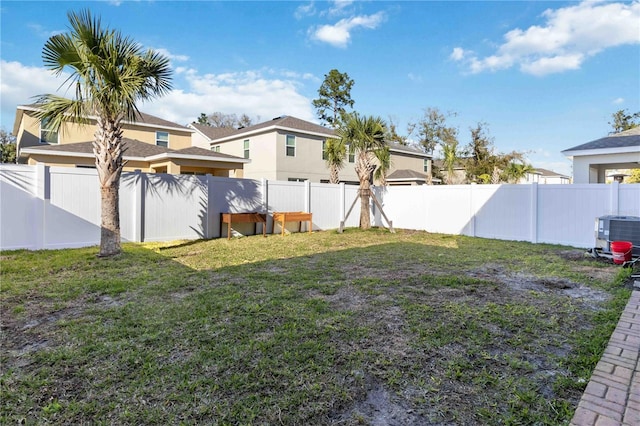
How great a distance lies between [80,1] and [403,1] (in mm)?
9298

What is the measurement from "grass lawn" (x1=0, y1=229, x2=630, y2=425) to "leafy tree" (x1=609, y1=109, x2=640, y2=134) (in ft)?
113

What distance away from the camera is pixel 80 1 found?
684 cm

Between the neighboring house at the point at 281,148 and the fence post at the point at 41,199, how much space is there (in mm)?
10950

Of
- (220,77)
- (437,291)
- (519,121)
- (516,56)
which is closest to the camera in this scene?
(437,291)

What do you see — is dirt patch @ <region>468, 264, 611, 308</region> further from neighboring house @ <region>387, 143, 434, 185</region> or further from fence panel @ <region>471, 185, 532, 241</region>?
neighboring house @ <region>387, 143, 434, 185</region>

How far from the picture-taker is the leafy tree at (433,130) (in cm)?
3334

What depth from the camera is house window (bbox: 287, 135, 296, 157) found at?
18.5 meters

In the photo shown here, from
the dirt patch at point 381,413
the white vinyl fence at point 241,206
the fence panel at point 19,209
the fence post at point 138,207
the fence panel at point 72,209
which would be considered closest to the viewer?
the dirt patch at point 381,413

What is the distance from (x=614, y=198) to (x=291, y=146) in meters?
14.0

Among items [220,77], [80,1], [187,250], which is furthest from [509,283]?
[220,77]

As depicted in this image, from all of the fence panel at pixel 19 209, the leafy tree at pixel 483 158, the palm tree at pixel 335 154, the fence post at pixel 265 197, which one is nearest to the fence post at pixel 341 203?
the palm tree at pixel 335 154

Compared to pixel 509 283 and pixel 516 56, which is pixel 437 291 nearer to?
pixel 509 283

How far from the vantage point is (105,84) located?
6.44 meters

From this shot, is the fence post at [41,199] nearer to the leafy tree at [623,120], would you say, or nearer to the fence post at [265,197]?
the fence post at [265,197]
